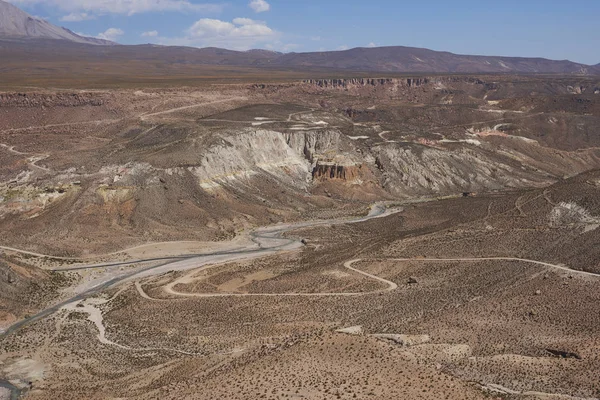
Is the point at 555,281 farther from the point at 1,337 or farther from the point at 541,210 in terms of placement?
the point at 1,337

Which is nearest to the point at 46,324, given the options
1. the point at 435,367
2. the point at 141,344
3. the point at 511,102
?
the point at 141,344

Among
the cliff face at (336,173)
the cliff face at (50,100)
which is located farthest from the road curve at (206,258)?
the cliff face at (50,100)

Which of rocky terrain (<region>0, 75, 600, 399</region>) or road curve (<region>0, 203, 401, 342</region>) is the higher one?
rocky terrain (<region>0, 75, 600, 399</region>)

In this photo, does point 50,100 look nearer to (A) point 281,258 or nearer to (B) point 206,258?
(B) point 206,258

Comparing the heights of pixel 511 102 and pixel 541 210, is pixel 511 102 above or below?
above

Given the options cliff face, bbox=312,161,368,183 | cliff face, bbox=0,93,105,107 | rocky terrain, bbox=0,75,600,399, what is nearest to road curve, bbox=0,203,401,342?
rocky terrain, bbox=0,75,600,399

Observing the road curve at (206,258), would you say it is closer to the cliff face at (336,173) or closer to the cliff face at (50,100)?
the cliff face at (336,173)

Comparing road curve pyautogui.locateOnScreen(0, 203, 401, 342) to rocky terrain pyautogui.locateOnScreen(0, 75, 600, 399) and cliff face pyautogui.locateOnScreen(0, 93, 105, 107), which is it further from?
cliff face pyautogui.locateOnScreen(0, 93, 105, 107)

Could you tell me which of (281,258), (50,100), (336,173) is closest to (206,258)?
(281,258)
